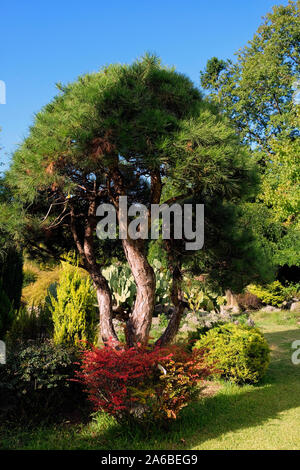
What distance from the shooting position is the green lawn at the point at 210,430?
406 cm

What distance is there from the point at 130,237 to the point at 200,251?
1.37 metres

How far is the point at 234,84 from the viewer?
2073 centimetres

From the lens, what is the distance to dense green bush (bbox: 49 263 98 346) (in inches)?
240

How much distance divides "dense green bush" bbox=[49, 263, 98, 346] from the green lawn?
5.38ft

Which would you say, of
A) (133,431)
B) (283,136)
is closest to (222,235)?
(133,431)

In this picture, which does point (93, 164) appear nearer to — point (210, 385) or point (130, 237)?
point (130, 237)

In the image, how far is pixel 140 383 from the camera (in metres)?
4.26

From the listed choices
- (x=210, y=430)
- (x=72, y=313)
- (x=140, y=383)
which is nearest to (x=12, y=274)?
(x=72, y=313)

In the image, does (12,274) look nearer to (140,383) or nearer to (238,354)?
(238,354)
